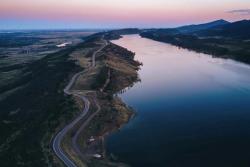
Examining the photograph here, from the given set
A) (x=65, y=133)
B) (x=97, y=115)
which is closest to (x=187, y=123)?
(x=97, y=115)

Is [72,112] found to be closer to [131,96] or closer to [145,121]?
[145,121]

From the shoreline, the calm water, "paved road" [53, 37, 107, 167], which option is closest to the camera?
"paved road" [53, 37, 107, 167]

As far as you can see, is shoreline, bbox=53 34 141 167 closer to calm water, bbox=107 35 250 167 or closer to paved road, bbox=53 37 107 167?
paved road, bbox=53 37 107 167

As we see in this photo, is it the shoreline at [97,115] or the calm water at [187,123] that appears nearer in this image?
the calm water at [187,123]

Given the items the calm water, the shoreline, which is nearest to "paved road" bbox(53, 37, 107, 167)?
the shoreline

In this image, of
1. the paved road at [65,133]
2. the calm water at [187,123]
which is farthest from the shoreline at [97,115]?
the calm water at [187,123]

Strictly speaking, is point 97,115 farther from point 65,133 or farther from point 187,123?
point 187,123

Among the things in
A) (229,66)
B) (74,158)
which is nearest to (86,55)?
(229,66)

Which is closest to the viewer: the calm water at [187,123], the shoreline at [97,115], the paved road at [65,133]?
the paved road at [65,133]

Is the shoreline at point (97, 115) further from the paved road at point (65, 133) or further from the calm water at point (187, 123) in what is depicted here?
the calm water at point (187, 123)
